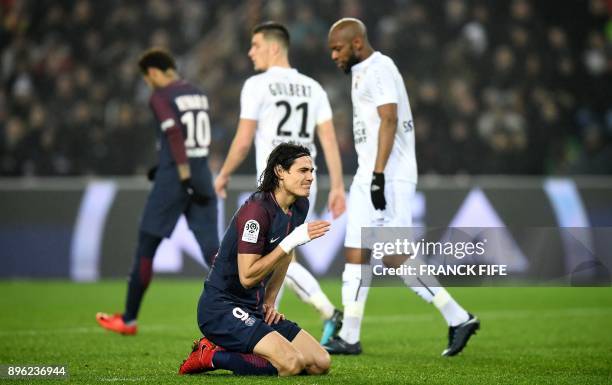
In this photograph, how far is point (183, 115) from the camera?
31.1ft

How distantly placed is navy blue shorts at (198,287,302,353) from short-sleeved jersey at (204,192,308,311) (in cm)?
5

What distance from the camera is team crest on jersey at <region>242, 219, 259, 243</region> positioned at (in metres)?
6.25

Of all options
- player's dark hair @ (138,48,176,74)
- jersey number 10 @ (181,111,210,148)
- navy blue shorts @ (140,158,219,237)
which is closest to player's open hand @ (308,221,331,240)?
navy blue shorts @ (140,158,219,237)

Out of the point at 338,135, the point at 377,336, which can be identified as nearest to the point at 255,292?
the point at 377,336

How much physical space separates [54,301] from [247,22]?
25.3 feet

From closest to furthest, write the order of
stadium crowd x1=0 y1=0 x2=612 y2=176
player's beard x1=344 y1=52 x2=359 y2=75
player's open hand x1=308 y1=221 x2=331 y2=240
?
player's open hand x1=308 y1=221 x2=331 y2=240 < player's beard x1=344 y1=52 x2=359 y2=75 < stadium crowd x1=0 y1=0 x2=612 y2=176

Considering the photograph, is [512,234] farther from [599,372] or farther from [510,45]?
[599,372]

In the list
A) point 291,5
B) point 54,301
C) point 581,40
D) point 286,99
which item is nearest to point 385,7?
point 291,5

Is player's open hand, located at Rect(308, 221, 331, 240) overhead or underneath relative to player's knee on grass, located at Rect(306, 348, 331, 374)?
overhead

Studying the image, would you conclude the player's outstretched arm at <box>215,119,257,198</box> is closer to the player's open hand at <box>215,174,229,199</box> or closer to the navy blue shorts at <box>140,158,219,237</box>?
the player's open hand at <box>215,174,229,199</box>

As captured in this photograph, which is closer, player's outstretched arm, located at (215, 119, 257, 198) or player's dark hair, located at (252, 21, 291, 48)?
player's outstretched arm, located at (215, 119, 257, 198)

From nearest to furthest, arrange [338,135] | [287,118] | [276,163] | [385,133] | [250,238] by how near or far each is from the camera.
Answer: [250,238]
[276,163]
[385,133]
[287,118]
[338,135]

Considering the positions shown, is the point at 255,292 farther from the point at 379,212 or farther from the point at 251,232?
the point at 379,212

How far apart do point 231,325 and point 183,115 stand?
340 cm
